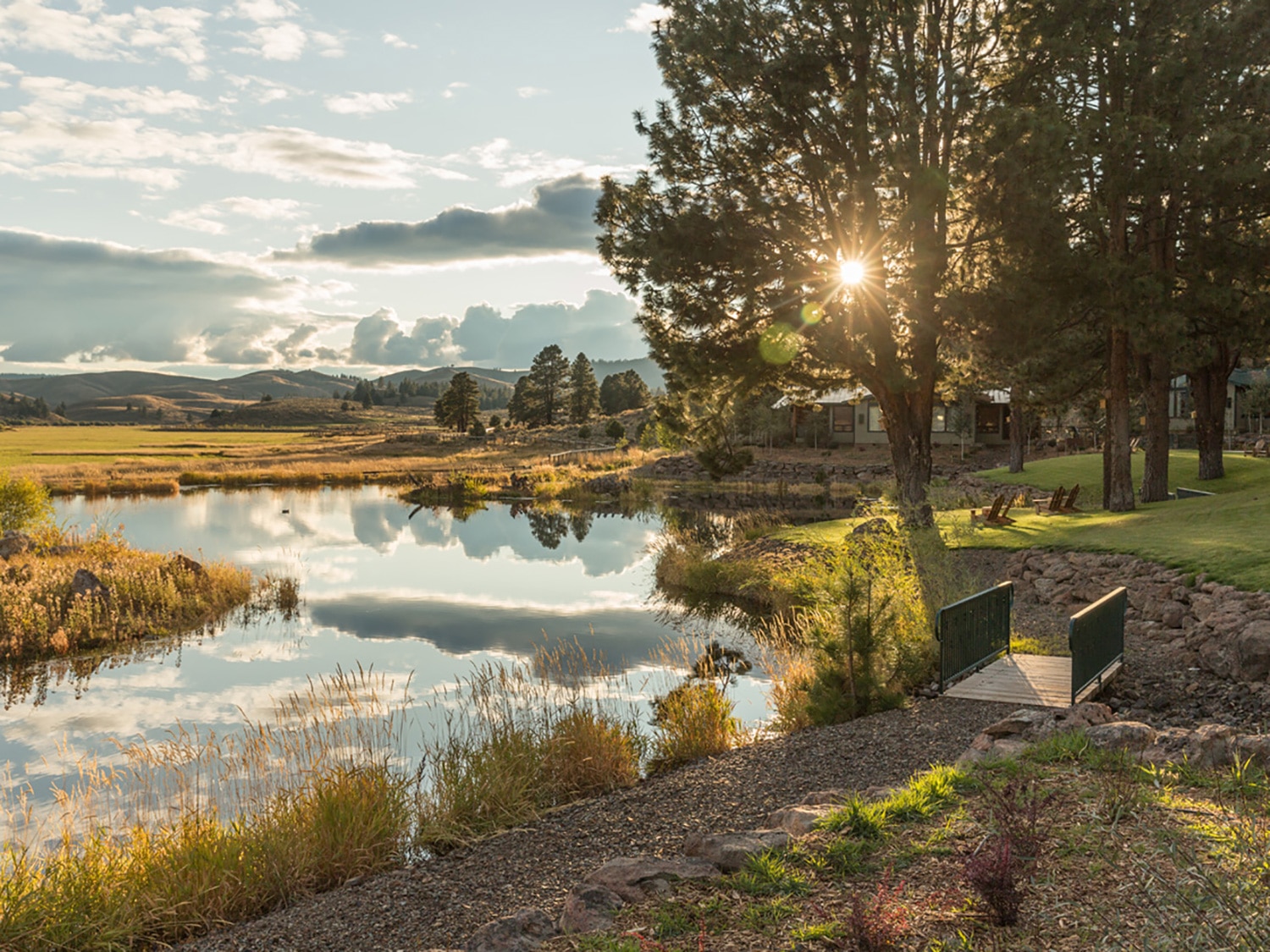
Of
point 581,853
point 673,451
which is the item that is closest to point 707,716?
point 581,853

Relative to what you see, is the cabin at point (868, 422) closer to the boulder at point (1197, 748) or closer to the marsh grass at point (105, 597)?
the marsh grass at point (105, 597)

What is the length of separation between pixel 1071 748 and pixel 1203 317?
21.2m

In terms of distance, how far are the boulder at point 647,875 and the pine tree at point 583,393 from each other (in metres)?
84.9

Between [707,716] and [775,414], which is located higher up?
[775,414]

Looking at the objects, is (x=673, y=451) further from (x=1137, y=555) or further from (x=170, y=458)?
(x=1137, y=555)

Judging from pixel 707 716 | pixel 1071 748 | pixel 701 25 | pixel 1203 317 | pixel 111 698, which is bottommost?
pixel 111 698

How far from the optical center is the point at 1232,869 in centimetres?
423

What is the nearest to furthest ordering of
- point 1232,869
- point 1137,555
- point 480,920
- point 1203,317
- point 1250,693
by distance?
point 1232,869, point 480,920, point 1250,693, point 1137,555, point 1203,317

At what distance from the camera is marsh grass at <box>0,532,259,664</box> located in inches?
648

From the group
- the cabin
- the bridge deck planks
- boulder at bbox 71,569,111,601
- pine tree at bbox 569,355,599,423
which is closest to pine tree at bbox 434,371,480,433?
pine tree at bbox 569,355,599,423

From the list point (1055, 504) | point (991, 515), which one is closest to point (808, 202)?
point (991, 515)

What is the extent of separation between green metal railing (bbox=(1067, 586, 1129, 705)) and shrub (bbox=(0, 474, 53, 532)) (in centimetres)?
2594

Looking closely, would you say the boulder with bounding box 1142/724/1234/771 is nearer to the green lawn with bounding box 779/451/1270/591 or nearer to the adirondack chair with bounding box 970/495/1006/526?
the green lawn with bounding box 779/451/1270/591

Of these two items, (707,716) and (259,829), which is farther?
(707,716)
